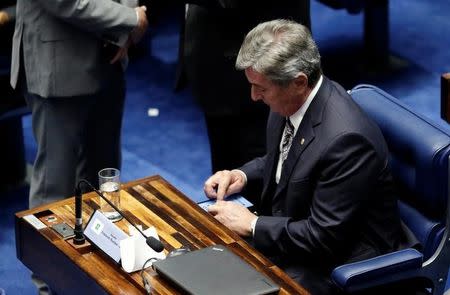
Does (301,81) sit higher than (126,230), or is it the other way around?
(301,81)

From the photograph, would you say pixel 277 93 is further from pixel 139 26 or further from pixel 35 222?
pixel 139 26

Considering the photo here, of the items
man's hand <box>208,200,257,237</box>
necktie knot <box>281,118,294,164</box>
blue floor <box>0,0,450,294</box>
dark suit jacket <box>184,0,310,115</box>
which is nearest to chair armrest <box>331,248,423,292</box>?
man's hand <box>208,200,257,237</box>

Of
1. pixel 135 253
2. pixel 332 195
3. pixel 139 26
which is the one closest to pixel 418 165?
pixel 332 195

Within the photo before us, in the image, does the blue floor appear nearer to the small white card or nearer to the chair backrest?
the small white card

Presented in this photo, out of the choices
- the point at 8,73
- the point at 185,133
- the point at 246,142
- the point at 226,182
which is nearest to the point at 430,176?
the point at 226,182

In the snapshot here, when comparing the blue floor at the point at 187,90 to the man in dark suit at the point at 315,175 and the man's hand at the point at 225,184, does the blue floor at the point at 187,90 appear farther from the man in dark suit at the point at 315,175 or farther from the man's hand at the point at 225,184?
the man in dark suit at the point at 315,175

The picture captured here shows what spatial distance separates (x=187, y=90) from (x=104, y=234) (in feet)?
10.6

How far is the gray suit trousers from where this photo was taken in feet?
14.1

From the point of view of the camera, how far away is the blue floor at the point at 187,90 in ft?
17.3

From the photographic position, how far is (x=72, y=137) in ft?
14.3

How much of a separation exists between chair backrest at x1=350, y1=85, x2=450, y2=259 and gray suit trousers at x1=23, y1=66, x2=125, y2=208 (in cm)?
128

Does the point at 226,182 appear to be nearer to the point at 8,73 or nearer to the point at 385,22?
the point at 8,73

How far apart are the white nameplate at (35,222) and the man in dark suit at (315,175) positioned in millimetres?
582

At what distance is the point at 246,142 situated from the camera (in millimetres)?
4496
